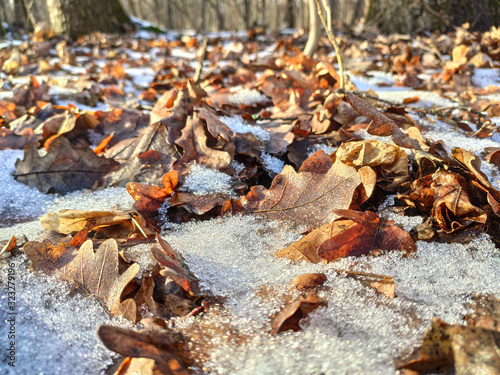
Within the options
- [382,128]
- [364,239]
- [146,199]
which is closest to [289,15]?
[382,128]

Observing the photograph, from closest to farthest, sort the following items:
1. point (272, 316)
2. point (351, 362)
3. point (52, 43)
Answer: point (351, 362)
point (272, 316)
point (52, 43)

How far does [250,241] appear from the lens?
1.20 m

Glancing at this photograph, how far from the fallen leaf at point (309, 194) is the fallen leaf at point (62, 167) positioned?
0.75 metres

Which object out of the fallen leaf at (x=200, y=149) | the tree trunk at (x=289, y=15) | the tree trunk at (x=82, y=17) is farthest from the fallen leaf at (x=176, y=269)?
the tree trunk at (x=289, y=15)

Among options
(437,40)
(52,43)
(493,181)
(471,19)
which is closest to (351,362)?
(493,181)

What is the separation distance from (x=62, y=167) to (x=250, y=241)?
1.00 meters

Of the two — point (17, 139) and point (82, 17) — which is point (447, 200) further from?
point (82, 17)

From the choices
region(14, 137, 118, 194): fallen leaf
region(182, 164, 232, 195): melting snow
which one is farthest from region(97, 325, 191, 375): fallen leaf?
region(14, 137, 118, 194): fallen leaf

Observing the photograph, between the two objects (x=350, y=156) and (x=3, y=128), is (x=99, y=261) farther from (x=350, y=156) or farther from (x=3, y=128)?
(x=3, y=128)

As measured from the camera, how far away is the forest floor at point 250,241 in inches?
Result: 31.1

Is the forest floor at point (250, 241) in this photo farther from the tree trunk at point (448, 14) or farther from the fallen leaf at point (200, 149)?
the tree trunk at point (448, 14)

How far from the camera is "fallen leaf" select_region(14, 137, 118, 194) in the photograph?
5.49 ft

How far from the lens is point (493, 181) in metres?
1.33

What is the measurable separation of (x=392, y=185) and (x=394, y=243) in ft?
0.98
